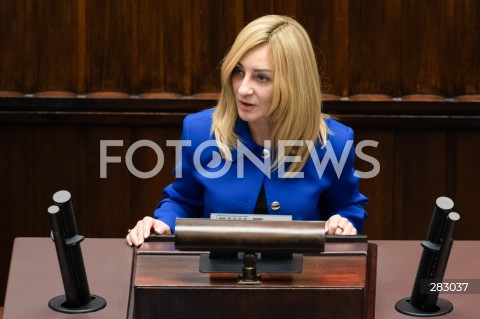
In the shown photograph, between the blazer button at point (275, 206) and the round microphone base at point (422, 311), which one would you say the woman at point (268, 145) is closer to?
the blazer button at point (275, 206)

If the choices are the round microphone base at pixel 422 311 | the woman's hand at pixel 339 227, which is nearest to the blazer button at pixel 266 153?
the woman's hand at pixel 339 227

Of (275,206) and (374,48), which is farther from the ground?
(374,48)

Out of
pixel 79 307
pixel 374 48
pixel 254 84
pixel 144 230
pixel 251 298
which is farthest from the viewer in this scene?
pixel 374 48

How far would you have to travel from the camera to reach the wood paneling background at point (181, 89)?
150 inches

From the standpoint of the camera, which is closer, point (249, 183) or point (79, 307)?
point (79, 307)

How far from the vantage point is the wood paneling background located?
3803 mm

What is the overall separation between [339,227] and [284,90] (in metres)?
0.37

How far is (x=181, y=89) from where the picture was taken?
3.86m

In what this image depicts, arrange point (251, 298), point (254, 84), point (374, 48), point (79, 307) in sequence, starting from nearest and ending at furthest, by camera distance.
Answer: point (251, 298) → point (79, 307) → point (254, 84) → point (374, 48)

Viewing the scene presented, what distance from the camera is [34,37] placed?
150 inches

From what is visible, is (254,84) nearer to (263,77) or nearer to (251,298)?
(263,77)

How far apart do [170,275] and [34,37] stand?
1954 mm

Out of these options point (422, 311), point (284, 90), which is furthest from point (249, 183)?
point (422, 311)
